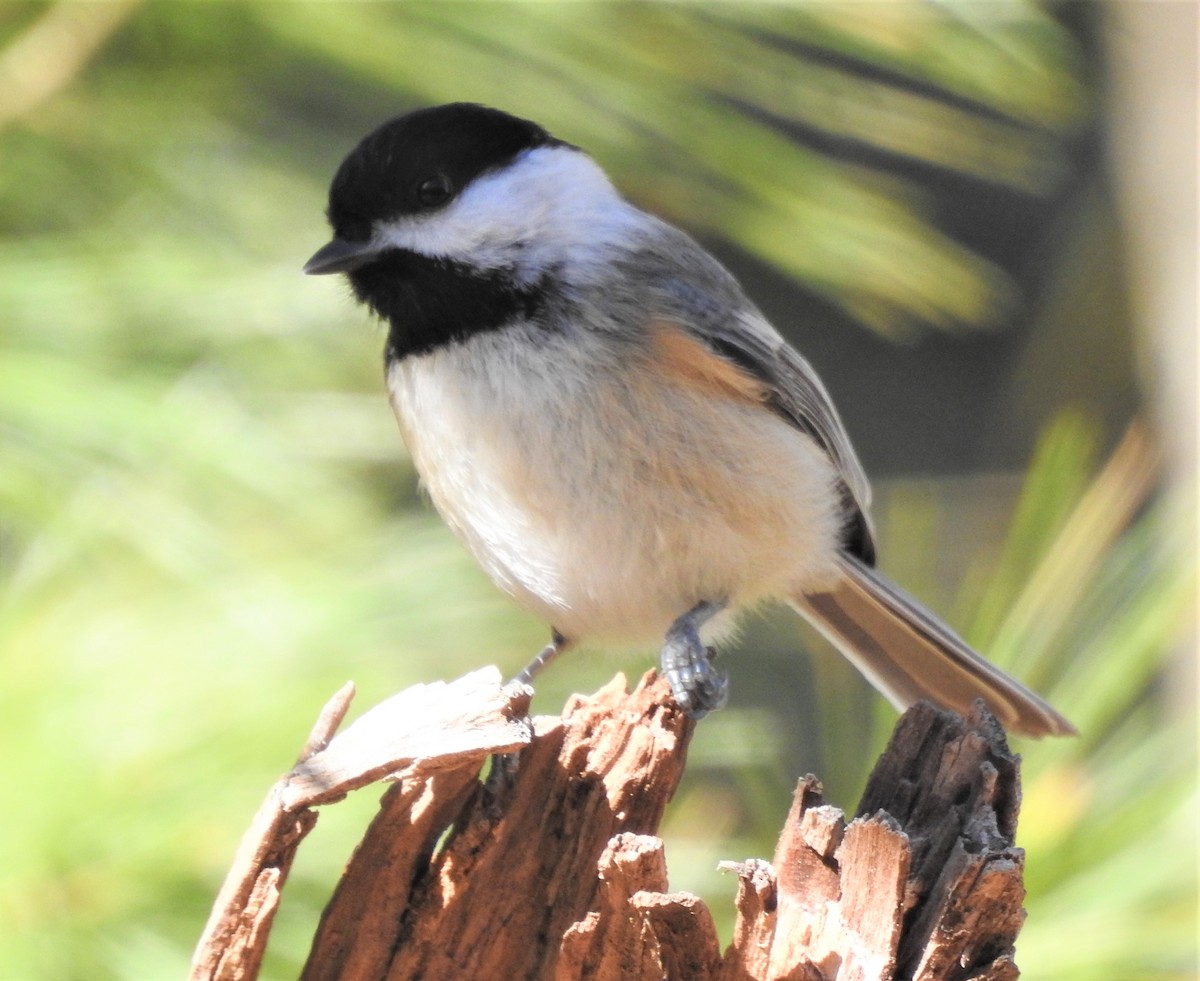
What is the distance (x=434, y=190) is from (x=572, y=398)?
230mm

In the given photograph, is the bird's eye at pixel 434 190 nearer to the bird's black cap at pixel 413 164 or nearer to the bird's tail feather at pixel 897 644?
the bird's black cap at pixel 413 164

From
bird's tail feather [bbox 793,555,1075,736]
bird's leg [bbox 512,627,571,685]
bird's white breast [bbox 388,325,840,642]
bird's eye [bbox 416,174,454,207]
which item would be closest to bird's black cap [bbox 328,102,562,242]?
bird's eye [bbox 416,174,454,207]

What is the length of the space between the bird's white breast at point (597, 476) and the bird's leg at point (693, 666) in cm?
2

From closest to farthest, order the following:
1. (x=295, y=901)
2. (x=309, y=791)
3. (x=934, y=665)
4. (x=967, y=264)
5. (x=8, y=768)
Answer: (x=309, y=791), (x=8, y=768), (x=295, y=901), (x=934, y=665), (x=967, y=264)

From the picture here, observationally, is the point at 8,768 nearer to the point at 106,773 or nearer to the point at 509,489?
the point at 106,773

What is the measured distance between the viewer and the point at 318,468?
1.40 metres

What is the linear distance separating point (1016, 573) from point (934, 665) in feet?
0.65

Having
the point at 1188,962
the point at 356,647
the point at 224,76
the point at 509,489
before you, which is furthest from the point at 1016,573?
the point at 224,76

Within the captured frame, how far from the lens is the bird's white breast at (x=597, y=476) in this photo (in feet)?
3.69

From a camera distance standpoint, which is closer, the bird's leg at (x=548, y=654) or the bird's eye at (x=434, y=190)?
the bird's eye at (x=434, y=190)

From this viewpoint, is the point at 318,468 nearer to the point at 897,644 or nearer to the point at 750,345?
the point at 750,345

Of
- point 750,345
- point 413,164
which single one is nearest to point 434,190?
point 413,164

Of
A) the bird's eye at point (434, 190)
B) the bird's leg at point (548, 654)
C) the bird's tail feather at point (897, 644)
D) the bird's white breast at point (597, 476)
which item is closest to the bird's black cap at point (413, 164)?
the bird's eye at point (434, 190)

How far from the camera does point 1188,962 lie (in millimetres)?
1030
